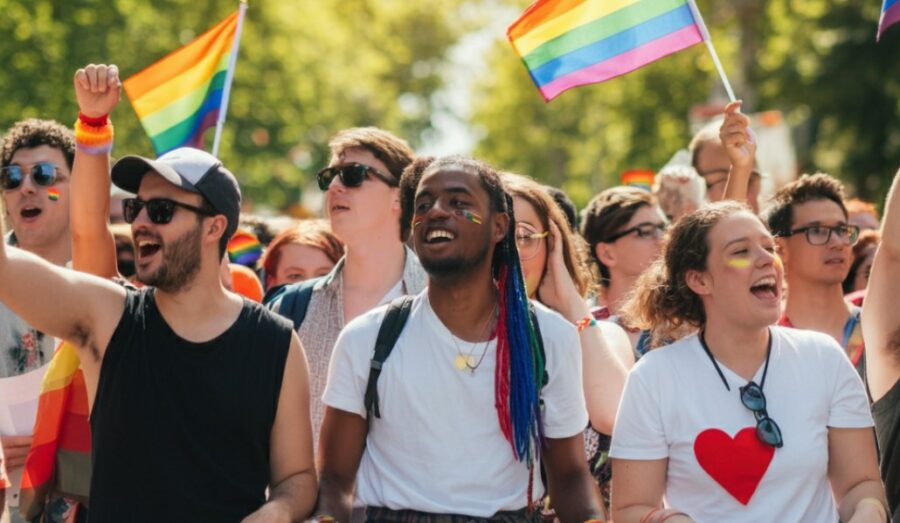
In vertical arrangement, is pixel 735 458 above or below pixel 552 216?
below

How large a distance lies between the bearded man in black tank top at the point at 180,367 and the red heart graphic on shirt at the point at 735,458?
1.24 metres

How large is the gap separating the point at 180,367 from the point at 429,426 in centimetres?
78

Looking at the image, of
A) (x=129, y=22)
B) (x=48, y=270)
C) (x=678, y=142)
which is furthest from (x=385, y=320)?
(x=678, y=142)

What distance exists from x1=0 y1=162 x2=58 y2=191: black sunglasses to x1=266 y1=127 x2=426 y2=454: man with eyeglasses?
1.07m

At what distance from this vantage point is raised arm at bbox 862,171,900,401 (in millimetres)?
4777

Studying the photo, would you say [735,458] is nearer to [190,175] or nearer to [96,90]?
[190,175]

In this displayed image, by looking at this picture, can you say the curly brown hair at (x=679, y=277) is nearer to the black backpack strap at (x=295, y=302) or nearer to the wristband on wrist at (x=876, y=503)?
the wristband on wrist at (x=876, y=503)

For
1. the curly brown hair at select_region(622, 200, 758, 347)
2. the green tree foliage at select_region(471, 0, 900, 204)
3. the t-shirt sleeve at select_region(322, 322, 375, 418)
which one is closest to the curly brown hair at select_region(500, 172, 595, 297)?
the curly brown hair at select_region(622, 200, 758, 347)

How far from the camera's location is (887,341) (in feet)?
15.9

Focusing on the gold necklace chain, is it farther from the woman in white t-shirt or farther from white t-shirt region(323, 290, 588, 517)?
the woman in white t-shirt

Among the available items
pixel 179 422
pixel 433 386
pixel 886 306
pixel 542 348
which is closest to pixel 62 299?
pixel 179 422

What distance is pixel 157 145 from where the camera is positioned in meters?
7.14

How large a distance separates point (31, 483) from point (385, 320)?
4.59 feet

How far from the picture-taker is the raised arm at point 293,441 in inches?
174
